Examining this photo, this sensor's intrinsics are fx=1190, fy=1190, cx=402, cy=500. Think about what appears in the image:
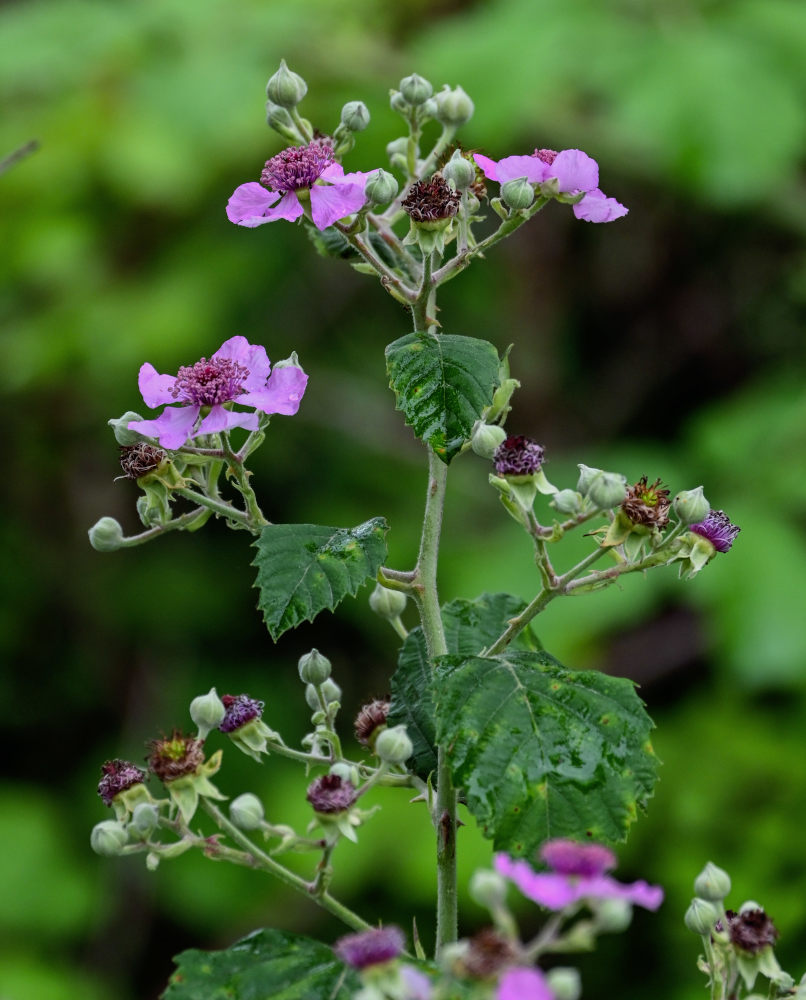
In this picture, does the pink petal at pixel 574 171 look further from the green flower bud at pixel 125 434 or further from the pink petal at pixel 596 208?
the green flower bud at pixel 125 434

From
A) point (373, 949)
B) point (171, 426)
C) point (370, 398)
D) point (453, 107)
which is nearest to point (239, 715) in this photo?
point (171, 426)

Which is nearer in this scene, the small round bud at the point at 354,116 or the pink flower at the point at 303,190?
the pink flower at the point at 303,190

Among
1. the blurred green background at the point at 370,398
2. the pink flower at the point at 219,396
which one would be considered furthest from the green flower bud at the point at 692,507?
the blurred green background at the point at 370,398

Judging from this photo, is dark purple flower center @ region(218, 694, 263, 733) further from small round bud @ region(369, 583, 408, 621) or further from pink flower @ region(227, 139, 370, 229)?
pink flower @ region(227, 139, 370, 229)

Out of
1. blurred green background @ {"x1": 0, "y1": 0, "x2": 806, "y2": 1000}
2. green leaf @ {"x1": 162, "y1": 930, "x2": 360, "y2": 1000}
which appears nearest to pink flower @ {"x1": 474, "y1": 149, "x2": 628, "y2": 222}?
green leaf @ {"x1": 162, "y1": 930, "x2": 360, "y2": 1000}

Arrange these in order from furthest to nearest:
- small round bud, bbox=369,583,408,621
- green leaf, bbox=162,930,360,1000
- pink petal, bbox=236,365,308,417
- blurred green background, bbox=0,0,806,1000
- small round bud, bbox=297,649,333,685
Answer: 1. blurred green background, bbox=0,0,806,1000
2. small round bud, bbox=369,583,408,621
3. small round bud, bbox=297,649,333,685
4. pink petal, bbox=236,365,308,417
5. green leaf, bbox=162,930,360,1000

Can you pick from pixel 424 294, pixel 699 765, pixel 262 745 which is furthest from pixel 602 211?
pixel 699 765
